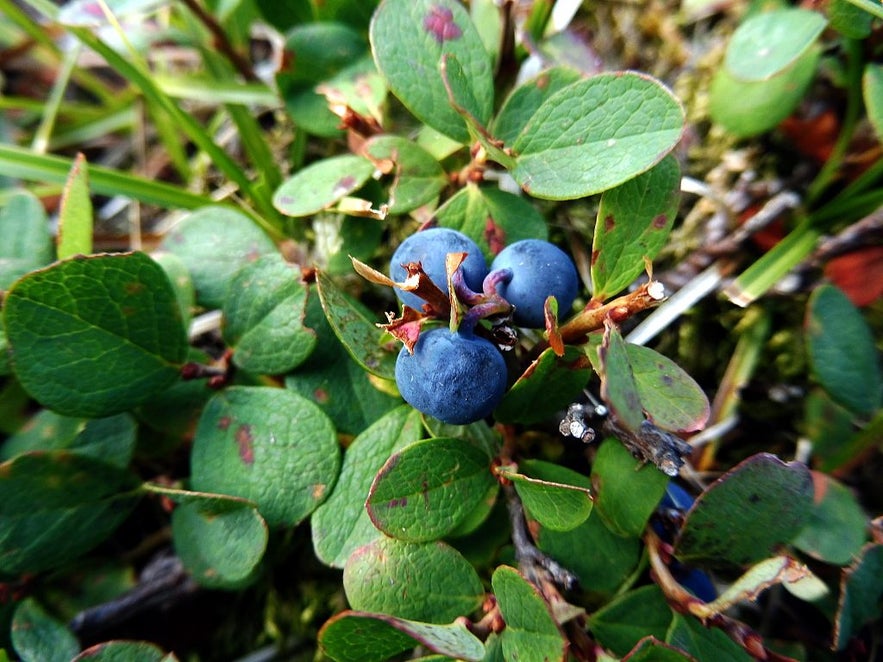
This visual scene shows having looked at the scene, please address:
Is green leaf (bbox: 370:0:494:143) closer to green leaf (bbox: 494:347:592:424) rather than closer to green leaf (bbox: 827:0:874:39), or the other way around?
green leaf (bbox: 494:347:592:424)

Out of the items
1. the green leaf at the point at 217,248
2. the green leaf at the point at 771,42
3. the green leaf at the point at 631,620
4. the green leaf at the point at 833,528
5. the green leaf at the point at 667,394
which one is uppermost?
the green leaf at the point at 771,42

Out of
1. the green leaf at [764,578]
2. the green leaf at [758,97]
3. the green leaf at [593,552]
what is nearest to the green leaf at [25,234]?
the green leaf at [593,552]

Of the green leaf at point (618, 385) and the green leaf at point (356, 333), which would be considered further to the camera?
the green leaf at point (356, 333)

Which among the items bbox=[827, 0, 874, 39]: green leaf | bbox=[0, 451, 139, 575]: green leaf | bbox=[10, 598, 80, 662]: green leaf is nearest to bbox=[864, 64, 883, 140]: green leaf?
bbox=[827, 0, 874, 39]: green leaf

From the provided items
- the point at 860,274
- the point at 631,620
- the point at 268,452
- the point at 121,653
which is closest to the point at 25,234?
the point at 268,452

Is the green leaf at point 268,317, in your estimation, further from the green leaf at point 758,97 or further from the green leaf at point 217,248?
the green leaf at point 758,97

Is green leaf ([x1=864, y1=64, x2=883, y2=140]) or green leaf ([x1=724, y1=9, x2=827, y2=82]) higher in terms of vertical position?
green leaf ([x1=724, y1=9, x2=827, y2=82])

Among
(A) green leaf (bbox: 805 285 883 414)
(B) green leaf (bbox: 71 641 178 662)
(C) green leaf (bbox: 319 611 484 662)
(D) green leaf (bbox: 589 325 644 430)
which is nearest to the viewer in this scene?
(D) green leaf (bbox: 589 325 644 430)
